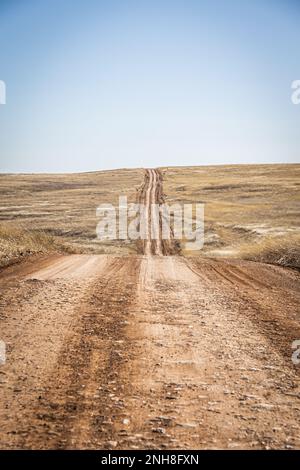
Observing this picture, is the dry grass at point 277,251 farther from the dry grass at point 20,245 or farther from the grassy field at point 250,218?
the dry grass at point 20,245

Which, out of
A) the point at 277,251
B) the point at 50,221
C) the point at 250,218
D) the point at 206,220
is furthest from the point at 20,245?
the point at 250,218

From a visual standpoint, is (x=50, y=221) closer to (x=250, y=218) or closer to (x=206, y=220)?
(x=206, y=220)

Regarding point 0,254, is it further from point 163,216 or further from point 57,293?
point 163,216

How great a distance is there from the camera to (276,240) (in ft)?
91.9

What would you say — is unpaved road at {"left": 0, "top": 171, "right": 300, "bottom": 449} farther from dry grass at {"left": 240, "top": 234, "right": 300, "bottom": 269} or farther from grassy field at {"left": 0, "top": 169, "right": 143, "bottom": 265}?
dry grass at {"left": 240, "top": 234, "right": 300, "bottom": 269}

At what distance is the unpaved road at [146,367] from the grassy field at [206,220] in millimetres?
8895

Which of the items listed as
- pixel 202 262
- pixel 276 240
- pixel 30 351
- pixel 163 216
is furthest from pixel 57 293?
pixel 163 216

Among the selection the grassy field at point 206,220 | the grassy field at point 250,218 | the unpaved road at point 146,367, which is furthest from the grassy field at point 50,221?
the unpaved road at point 146,367

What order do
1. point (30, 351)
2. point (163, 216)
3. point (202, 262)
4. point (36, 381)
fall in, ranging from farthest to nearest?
point (163, 216)
point (202, 262)
point (30, 351)
point (36, 381)

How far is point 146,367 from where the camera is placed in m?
6.68

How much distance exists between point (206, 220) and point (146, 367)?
1345 inches

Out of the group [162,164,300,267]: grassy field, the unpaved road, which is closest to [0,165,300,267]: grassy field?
[162,164,300,267]: grassy field

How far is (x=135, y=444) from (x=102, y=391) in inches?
51.8

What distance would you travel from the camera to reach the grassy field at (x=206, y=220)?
79.9ft
